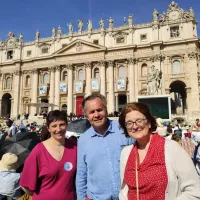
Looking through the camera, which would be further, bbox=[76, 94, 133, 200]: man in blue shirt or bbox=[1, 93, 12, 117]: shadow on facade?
bbox=[1, 93, 12, 117]: shadow on facade

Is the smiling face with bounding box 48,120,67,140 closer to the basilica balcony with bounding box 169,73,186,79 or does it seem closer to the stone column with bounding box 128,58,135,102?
the stone column with bounding box 128,58,135,102

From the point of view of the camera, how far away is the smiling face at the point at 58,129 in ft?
9.75

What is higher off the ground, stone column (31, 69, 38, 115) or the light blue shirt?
stone column (31, 69, 38, 115)

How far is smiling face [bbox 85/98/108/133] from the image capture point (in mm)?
2747

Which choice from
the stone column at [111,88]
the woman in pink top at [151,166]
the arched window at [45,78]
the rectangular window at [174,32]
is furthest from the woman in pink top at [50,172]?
the arched window at [45,78]

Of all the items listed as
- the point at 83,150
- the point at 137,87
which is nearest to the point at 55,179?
the point at 83,150

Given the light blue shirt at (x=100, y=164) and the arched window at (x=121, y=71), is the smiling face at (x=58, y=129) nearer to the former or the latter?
the light blue shirt at (x=100, y=164)

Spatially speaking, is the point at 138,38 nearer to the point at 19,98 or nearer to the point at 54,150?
the point at 19,98

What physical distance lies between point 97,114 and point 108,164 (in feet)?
2.03

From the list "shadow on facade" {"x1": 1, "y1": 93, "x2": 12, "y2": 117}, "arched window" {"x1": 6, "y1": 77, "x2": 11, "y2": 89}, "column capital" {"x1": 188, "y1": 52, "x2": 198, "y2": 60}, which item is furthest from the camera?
"arched window" {"x1": 6, "y1": 77, "x2": 11, "y2": 89}

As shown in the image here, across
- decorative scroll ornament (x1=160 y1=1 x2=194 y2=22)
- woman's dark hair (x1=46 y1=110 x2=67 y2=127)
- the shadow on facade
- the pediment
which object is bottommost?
woman's dark hair (x1=46 y1=110 x2=67 y2=127)

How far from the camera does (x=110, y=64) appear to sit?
36188mm

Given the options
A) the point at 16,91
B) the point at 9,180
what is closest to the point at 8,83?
the point at 16,91

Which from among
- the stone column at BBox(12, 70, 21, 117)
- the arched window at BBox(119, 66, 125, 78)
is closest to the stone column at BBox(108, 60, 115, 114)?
the arched window at BBox(119, 66, 125, 78)
